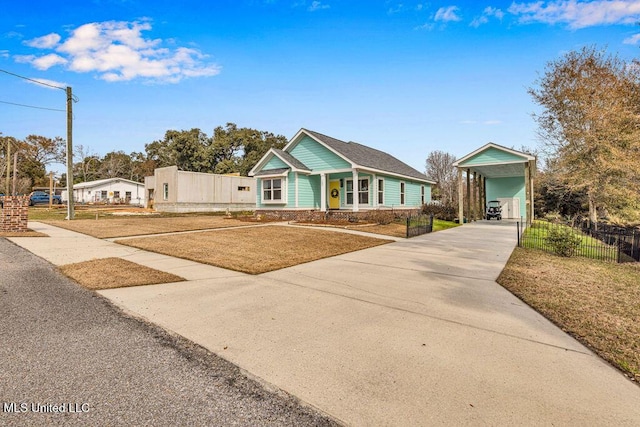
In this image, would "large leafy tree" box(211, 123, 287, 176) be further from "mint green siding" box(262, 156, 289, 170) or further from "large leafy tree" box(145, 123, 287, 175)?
"mint green siding" box(262, 156, 289, 170)

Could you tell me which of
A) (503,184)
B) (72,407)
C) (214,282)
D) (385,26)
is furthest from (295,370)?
(503,184)

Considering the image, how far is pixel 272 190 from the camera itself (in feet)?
73.0

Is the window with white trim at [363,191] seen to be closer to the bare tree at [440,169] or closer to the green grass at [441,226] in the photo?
the green grass at [441,226]

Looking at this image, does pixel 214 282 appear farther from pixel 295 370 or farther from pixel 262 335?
pixel 295 370

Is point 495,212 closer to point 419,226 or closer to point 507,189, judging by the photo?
point 507,189

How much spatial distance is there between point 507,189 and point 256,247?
88.5ft

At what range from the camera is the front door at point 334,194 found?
22.3 m

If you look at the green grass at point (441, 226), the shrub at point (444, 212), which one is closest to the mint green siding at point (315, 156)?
the green grass at point (441, 226)

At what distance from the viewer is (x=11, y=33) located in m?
16.0

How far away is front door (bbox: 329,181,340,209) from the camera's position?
877 inches

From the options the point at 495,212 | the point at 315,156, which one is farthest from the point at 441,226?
the point at 495,212

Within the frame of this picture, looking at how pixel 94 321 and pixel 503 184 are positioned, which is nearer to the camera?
pixel 94 321

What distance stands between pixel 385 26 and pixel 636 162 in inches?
512

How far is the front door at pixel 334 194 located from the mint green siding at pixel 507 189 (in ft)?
53.6
